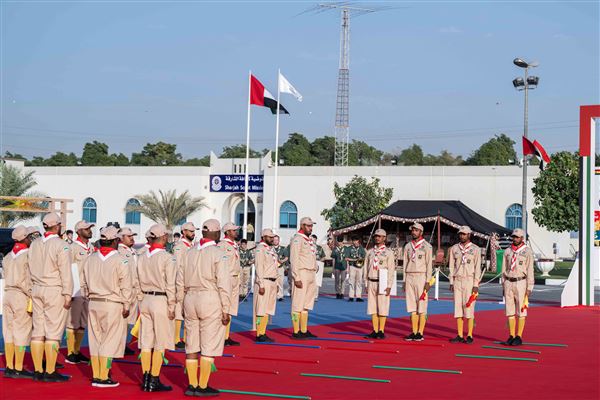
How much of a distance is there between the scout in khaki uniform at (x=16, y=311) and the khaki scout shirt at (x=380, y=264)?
22.3ft

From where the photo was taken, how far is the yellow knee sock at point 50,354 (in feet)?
39.4

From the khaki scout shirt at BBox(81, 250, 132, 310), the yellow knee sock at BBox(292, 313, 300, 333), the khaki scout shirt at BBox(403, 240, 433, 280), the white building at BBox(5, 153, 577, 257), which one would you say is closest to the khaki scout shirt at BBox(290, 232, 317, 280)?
the yellow knee sock at BBox(292, 313, 300, 333)

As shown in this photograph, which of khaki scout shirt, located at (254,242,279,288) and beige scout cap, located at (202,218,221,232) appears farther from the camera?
khaki scout shirt, located at (254,242,279,288)

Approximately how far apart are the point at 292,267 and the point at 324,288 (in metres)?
17.3

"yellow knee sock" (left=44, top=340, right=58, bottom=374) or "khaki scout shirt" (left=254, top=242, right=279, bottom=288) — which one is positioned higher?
"khaki scout shirt" (left=254, top=242, right=279, bottom=288)

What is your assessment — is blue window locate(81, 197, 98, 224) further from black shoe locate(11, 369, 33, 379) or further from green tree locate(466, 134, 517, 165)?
black shoe locate(11, 369, 33, 379)

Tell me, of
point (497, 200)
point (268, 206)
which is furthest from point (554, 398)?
point (268, 206)

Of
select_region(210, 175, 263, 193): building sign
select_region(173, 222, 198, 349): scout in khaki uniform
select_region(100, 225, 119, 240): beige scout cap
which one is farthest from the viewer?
select_region(210, 175, 263, 193): building sign

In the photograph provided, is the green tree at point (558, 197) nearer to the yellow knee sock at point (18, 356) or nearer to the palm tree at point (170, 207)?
the palm tree at point (170, 207)

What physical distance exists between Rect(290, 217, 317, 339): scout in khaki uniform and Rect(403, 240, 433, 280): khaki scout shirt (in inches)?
65.9

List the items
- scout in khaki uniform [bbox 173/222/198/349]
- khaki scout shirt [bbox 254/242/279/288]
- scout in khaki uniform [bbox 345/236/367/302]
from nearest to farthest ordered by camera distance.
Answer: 1. scout in khaki uniform [bbox 173/222/198/349]
2. khaki scout shirt [bbox 254/242/279/288]
3. scout in khaki uniform [bbox 345/236/367/302]

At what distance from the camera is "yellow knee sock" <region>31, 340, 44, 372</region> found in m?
12.0

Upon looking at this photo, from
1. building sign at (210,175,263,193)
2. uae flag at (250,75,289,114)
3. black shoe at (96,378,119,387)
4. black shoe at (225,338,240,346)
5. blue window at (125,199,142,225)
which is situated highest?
uae flag at (250,75,289,114)

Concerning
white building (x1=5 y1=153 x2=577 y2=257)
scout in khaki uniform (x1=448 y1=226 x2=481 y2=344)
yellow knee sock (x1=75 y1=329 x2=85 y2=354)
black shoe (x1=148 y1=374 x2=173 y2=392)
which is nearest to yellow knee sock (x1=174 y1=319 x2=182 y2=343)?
yellow knee sock (x1=75 y1=329 x2=85 y2=354)
